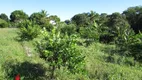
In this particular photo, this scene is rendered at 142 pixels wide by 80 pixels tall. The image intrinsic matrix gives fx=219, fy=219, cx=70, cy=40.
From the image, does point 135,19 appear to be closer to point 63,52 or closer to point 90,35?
point 90,35

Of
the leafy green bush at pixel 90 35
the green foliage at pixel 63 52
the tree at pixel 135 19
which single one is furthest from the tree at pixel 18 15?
the green foliage at pixel 63 52

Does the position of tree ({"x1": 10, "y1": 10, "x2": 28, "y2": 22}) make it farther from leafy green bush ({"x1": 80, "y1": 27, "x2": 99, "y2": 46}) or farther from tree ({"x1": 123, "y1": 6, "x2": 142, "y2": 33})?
leafy green bush ({"x1": 80, "y1": 27, "x2": 99, "y2": 46})

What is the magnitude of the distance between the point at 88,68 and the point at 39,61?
294 centimetres

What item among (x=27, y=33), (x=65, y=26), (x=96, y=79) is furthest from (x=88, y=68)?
(x=65, y=26)

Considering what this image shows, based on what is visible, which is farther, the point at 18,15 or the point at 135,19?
the point at 18,15

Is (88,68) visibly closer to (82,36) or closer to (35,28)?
(35,28)

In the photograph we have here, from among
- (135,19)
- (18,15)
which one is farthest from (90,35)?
(18,15)

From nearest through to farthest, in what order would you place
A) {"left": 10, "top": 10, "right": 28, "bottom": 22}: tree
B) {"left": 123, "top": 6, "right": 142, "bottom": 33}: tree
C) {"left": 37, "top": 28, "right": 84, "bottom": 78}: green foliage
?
1. {"left": 37, "top": 28, "right": 84, "bottom": 78}: green foliage
2. {"left": 123, "top": 6, "right": 142, "bottom": 33}: tree
3. {"left": 10, "top": 10, "right": 28, "bottom": 22}: tree

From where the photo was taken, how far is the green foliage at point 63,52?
10445 millimetres

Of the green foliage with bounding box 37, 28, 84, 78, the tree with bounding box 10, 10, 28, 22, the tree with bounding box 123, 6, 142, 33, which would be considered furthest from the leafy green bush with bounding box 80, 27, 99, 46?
the tree with bounding box 10, 10, 28, 22

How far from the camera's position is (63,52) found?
1049 cm

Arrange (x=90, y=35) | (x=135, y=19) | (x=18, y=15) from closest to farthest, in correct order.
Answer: (x=90, y=35) < (x=135, y=19) < (x=18, y=15)

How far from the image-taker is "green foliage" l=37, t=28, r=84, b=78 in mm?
10445

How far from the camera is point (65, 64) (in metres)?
10.7
